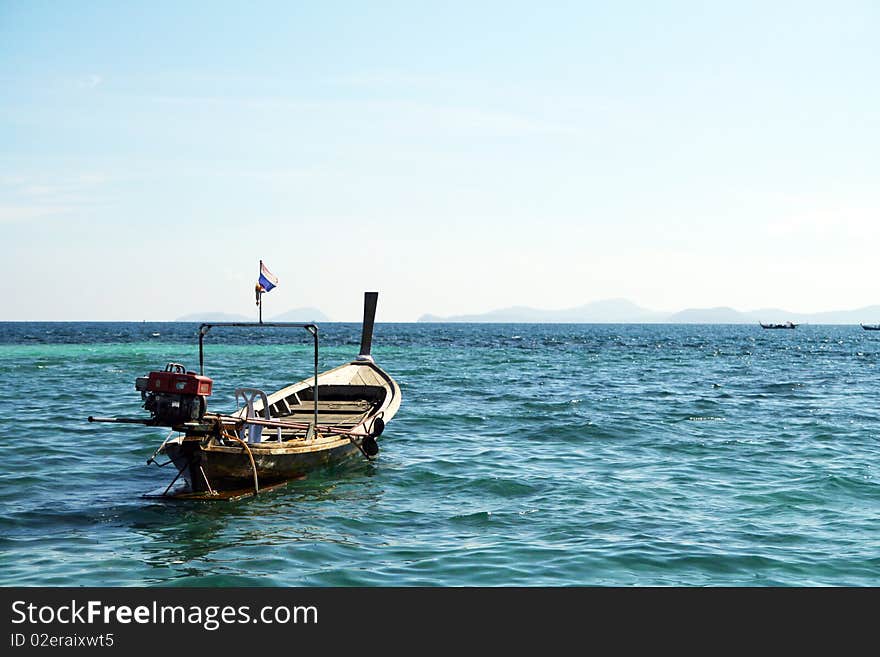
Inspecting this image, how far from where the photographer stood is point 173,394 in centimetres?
1403

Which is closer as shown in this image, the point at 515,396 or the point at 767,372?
the point at 515,396

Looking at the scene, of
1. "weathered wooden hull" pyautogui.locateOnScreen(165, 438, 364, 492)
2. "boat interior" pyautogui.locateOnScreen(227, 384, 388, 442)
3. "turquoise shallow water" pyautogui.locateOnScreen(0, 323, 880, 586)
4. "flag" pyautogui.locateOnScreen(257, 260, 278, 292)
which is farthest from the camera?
"boat interior" pyautogui.locateOnScreen(227, 384, 388, 442)

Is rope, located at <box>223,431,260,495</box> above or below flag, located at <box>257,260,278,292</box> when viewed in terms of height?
below

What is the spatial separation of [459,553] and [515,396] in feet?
83.1

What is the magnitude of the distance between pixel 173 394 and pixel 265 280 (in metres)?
3.78

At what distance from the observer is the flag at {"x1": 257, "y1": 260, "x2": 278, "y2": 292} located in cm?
1688

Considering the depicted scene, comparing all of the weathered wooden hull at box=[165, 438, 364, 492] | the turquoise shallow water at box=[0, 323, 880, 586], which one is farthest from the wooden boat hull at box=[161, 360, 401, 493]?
the turquoise shallow water at box=[0, 323, 880, 586]


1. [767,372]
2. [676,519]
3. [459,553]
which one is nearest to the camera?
[459,553]

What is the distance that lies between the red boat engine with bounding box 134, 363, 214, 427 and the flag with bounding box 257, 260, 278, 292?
3.25m

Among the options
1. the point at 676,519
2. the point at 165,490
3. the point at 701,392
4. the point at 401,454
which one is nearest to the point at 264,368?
the point at 701,392

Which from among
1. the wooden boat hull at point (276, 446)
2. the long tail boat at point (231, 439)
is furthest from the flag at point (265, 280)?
the wooden boat hull at point (276, 446)

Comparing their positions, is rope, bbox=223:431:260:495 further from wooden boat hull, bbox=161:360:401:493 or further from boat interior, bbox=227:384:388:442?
boat interior, bbox=227:384:388:442
